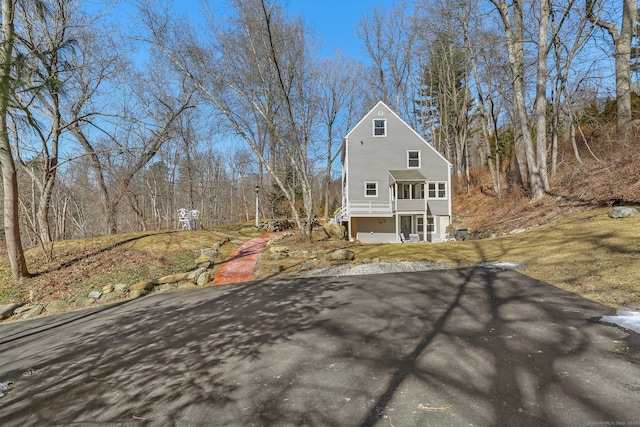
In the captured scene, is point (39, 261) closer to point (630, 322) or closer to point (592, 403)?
point (592, 403)

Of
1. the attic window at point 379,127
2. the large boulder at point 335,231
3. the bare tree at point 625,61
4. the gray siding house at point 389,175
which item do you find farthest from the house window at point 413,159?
the bare tree at point 625,61

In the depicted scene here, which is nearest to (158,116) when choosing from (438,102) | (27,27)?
(27,27)

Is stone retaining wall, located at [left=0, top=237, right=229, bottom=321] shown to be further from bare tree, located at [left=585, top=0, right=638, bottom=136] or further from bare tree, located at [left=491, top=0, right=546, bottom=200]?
bare tree, located at [left=585, top=0, right=638, bottom=136]

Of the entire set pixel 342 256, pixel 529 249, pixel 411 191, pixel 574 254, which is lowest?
pixel 342 256

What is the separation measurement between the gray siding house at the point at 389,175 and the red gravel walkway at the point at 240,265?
788 centimetres

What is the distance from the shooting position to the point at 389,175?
64.3ft

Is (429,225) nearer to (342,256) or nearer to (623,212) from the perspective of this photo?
(623,212)

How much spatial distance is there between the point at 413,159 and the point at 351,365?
18666 millimetres

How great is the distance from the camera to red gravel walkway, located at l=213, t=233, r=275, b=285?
9.08 metres

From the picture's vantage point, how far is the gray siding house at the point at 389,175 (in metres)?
19.6

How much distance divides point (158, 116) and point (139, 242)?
9728mm

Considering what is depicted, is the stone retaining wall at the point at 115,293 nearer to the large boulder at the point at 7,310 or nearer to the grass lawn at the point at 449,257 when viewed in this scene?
the large boulder at the point at 7,310

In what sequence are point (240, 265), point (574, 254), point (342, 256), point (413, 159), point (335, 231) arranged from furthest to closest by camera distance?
1. point (413, 159)
2. point (335, 231)
3. point (240, 265)
4. point (342, 256)
5. point (574, 254)

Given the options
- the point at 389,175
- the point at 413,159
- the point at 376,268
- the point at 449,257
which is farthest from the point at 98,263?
the point at 413,159
